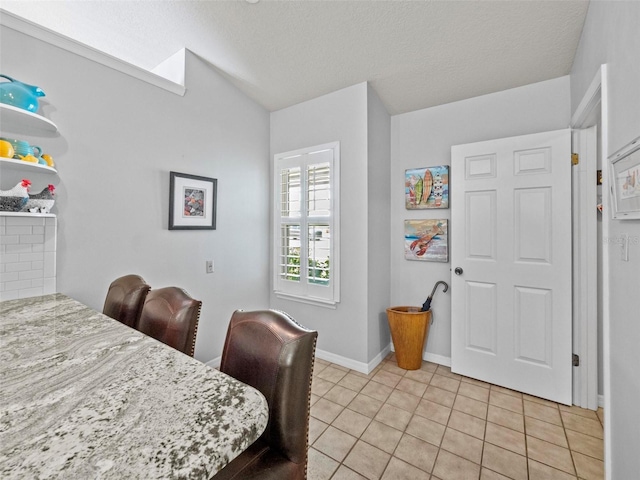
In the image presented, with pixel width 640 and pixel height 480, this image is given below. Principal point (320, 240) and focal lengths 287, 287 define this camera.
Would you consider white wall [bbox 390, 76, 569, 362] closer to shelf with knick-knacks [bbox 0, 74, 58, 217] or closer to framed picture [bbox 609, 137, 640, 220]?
framed picture [bbox 609, 137, 640, 220]

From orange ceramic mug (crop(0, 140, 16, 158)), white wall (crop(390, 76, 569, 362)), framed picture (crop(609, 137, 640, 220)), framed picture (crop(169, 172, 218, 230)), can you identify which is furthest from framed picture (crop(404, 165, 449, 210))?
orange ceramic mug (crop(0, 140, 16, 158))

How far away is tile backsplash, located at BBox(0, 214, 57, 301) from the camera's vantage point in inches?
64.8

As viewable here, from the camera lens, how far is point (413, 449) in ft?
5.54

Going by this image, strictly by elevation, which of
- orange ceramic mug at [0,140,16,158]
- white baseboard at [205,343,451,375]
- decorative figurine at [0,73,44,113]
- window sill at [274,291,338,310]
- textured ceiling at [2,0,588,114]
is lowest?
white baseboard at [205,343,451,375]

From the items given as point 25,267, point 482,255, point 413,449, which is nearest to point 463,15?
point 482,255

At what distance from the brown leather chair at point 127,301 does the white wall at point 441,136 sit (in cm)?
228

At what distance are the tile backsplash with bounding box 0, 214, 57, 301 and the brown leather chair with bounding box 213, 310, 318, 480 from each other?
1.67 m

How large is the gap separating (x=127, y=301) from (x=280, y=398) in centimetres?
116

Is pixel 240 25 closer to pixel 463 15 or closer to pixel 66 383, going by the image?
pixel 463 15

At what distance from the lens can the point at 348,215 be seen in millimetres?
2666

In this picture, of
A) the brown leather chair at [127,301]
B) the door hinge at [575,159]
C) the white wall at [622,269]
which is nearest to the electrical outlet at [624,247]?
the white wall at [622,269]

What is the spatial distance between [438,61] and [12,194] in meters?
2.90

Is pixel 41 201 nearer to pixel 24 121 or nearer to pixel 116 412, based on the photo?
pixel 24 121

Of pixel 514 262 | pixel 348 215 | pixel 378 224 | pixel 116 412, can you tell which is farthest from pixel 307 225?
pixel 116 412
